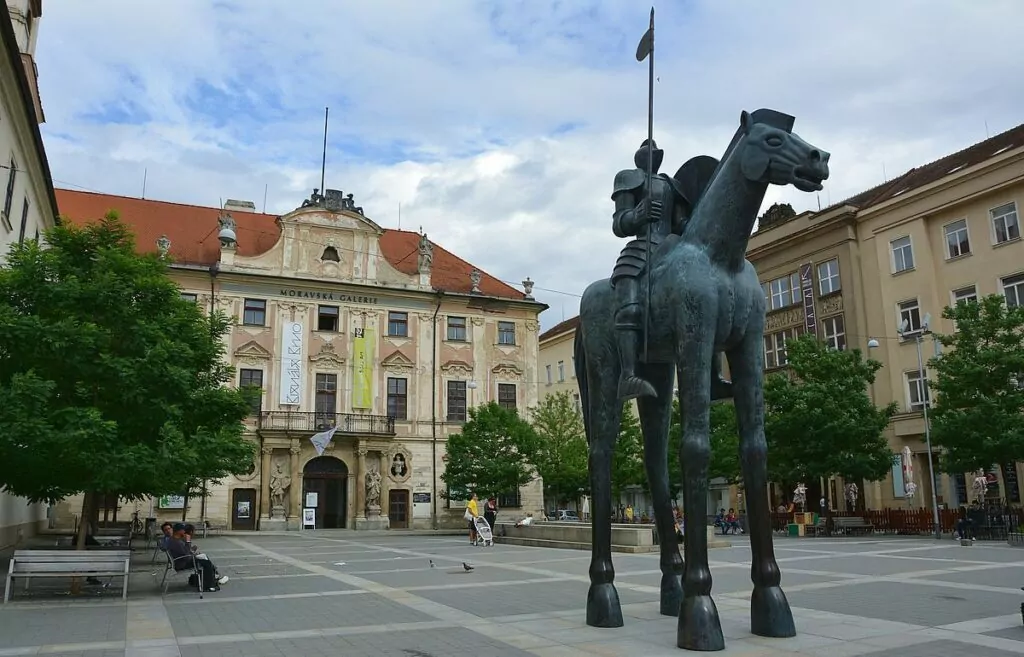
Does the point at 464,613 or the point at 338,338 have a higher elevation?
the point at 338,338

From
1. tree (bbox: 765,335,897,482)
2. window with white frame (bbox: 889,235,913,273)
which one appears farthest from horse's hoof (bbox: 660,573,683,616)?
window with white frame (bbox: 889,235,913,273)

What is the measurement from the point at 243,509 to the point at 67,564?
29.2 metres

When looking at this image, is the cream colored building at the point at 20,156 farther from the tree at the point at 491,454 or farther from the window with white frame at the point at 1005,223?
the window with white frame at the point at 1005,223

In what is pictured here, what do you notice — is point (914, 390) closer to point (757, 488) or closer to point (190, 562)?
point (757, 488)

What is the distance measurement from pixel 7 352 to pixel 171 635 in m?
7.43

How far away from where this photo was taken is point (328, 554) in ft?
73.6

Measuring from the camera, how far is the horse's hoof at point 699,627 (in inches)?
279

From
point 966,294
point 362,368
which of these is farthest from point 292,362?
point 966,294

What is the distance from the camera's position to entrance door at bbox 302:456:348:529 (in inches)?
1636

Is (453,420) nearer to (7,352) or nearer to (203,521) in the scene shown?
(203,521)

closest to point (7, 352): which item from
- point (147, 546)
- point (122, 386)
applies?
point (122, 386)

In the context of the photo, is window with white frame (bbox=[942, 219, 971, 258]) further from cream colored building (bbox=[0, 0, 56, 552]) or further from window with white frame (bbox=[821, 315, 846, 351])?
cream colored building (bbox=[0, 0, 56, 552])

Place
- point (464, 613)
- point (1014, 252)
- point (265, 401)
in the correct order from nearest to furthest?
point (464, 613) < point (1014, 252) < point (265, 401)

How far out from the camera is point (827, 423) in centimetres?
3033
